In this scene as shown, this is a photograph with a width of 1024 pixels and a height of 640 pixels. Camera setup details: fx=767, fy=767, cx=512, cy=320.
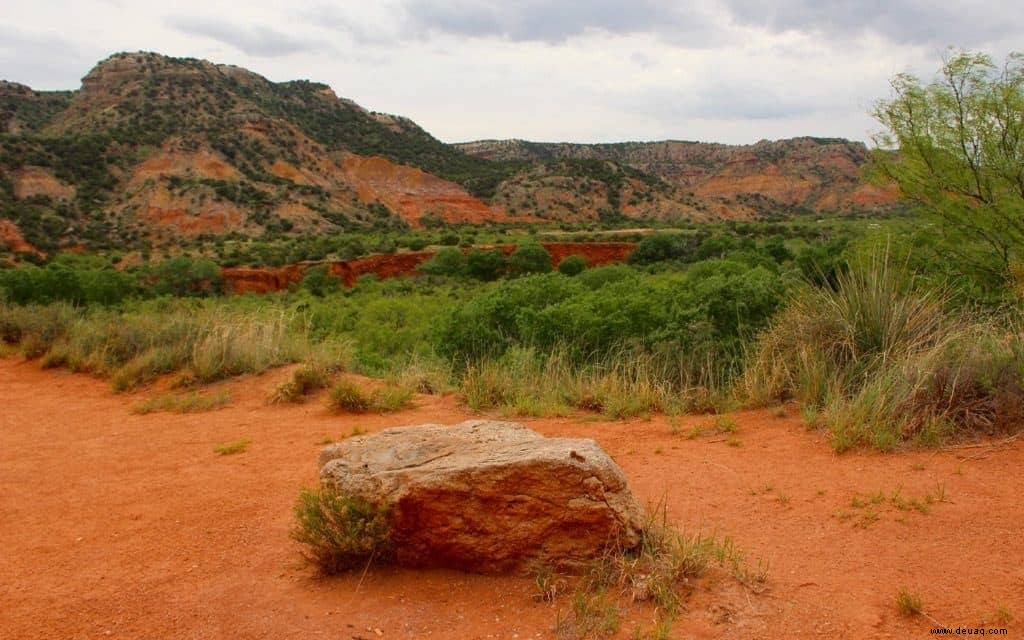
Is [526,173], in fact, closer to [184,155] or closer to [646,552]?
[184,155]

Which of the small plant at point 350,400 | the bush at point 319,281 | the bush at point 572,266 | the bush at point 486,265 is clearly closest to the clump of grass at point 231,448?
the small plant at point 350,400

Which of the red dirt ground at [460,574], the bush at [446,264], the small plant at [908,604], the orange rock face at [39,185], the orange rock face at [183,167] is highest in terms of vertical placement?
the orange rock face at [183,167]

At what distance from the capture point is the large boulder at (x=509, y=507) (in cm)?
383

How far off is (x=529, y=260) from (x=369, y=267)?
29.7 feet

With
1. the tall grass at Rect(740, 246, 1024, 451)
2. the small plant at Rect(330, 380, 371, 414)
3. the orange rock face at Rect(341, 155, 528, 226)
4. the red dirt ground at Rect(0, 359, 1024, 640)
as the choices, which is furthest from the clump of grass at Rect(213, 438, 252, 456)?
the orange rock face at Rect(341, 155, 528, 226)

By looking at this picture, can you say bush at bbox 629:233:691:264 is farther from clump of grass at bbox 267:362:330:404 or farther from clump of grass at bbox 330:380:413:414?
clump of grass at bbox 330:380:413:414

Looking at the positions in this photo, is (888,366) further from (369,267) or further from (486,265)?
(369,267)

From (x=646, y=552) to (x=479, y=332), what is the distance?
258 inches

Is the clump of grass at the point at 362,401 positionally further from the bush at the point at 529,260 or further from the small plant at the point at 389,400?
the bush at the point at 529,260

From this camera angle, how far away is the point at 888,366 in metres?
6.55

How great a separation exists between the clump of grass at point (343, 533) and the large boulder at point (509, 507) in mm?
67

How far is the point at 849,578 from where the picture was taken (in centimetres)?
367

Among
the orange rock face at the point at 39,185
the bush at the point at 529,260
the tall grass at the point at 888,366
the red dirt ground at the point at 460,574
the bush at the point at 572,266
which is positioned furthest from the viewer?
the orange rock face at the point at 39,185

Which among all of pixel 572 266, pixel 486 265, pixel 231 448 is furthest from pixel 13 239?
pixel 231 448
